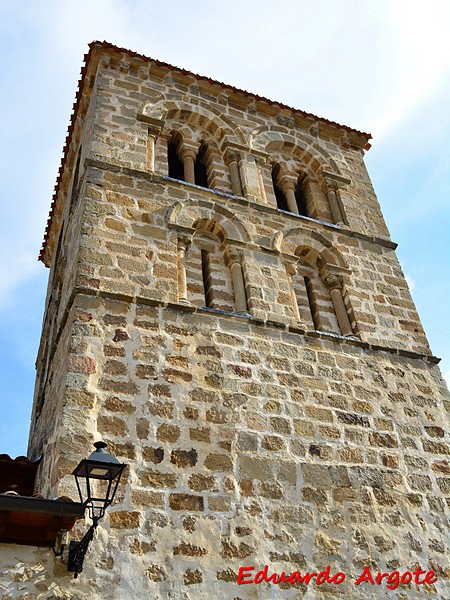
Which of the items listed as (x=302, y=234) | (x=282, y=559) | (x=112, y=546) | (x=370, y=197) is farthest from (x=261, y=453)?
(x=370, y=197)

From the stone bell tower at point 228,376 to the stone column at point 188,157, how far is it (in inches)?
1.3

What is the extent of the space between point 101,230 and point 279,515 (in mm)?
3435

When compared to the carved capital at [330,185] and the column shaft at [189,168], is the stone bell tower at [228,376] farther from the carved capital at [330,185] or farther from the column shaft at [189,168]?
the carved capital at [330,185]

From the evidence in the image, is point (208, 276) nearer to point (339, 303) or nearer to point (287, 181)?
point (339, 303)

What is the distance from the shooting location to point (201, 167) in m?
8.85

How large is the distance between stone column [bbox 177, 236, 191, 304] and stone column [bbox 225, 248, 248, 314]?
1.80 feet

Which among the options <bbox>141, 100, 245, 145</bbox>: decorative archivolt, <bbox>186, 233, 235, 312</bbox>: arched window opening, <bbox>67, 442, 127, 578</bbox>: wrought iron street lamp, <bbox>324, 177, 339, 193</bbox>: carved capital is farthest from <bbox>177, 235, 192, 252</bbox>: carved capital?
<bbox>324, 177, 339, 193</bbox>: carved capital

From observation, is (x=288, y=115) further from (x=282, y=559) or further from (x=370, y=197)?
(x=282, y=559)

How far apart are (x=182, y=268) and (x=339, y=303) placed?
81.3 inches

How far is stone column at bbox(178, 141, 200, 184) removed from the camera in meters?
8.19

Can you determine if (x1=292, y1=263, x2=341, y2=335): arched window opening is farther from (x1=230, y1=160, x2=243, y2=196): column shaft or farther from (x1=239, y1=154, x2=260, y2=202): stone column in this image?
(x1=230, y1=160, x2=243, y2=196): column shaft

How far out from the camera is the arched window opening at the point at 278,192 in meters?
8.85

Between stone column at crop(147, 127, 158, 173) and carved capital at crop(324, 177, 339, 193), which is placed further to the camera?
carved capital at crop(324, 177, 339, 193)

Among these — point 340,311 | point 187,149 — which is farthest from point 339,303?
point 187,149
